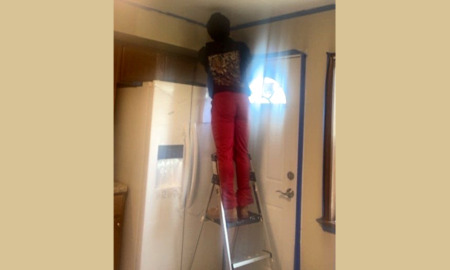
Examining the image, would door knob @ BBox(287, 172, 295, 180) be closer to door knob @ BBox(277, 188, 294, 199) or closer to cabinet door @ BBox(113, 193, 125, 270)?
door knob @ BBox(277, 188, 294, 199)

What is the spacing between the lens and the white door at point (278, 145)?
6.68 feet

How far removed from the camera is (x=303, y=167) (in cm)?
201

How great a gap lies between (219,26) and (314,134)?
96 centimetres

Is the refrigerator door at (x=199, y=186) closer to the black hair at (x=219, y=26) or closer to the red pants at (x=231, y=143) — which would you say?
the red pants at (x=231, y=143)

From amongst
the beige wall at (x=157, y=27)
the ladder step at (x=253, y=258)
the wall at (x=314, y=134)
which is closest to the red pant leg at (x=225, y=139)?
the ladder step at (x=253, y=258)

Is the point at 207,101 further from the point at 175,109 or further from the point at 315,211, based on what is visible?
the point at 315,211

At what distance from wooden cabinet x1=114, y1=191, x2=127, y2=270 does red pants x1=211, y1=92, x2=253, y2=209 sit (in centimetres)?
70

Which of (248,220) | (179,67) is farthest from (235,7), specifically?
(248,220)

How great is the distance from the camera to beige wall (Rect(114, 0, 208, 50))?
6.47 feet

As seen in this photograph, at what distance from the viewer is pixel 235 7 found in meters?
2.03

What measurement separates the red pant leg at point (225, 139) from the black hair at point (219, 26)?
41 centimetres

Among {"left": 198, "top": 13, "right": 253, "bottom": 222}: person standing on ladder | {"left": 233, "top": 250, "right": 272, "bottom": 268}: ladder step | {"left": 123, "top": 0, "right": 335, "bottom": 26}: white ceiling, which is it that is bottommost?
{"left": 233, "top": 250, "right": 272, "bottom": 268}: ladder step

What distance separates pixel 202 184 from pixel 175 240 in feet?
1.41

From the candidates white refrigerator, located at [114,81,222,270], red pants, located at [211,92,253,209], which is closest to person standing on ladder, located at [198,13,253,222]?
red pants, located at [211,92,253,209]
